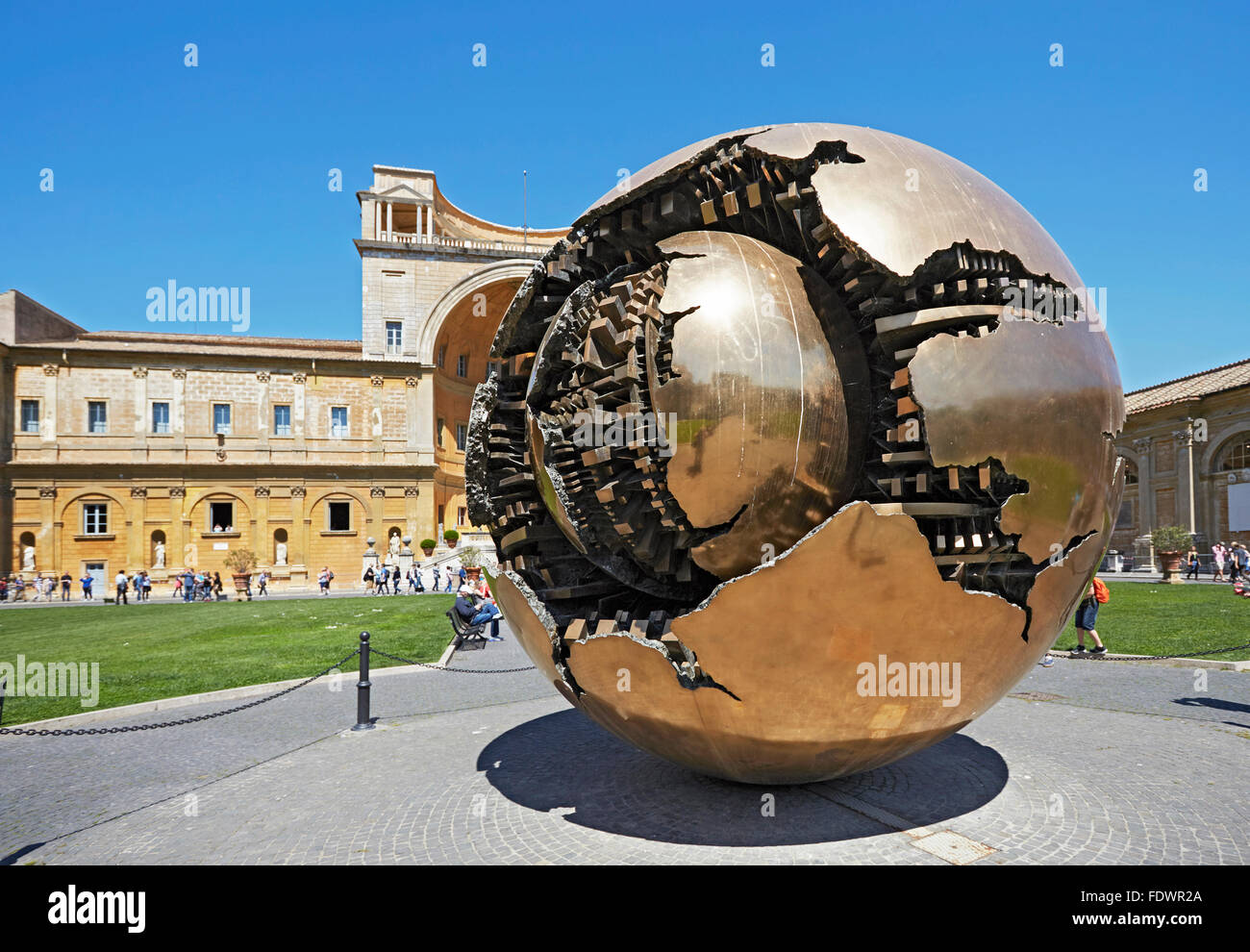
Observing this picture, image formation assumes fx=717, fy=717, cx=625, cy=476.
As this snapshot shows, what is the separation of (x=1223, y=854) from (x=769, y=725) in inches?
115

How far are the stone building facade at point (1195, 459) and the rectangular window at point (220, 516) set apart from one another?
160 feet

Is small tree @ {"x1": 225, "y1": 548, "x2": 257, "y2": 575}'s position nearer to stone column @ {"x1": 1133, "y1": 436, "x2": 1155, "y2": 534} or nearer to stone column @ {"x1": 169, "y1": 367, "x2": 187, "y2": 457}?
stone column @ {"x1": 169, "y1": 367, "x2": 187, "y2": 457}

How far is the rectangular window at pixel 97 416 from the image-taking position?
41531mm

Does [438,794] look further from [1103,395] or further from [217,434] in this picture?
[217,434]

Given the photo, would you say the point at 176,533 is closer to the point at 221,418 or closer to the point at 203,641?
the point at 221,418

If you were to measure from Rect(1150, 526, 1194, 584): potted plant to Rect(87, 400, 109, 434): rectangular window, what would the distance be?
5439 cm

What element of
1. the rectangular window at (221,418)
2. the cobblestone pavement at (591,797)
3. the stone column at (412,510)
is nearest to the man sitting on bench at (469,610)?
the cobblestone pavement at (591,797)

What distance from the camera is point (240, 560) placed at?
39.9m

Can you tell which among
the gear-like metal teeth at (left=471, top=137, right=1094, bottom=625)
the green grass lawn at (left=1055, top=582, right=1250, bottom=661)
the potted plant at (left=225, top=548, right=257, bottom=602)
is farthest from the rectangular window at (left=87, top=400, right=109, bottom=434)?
the green grass lawn at (left=1055, top=582, right=1250, bottom=661)

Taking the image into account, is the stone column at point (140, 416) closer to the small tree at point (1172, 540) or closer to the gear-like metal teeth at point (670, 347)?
the gear-like metal teeth at point (670, 347)

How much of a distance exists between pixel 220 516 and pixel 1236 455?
56747 millimetres

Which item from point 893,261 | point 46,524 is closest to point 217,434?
point 46,524

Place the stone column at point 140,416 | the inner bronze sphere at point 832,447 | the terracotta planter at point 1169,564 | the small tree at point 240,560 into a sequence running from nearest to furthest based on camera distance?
the inner bronze sphere at point 832,447 < the terracotta planter at point 1169,564 < the small tree at point 240,560 < the stone column at point 140,416

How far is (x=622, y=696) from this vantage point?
4523 mm
